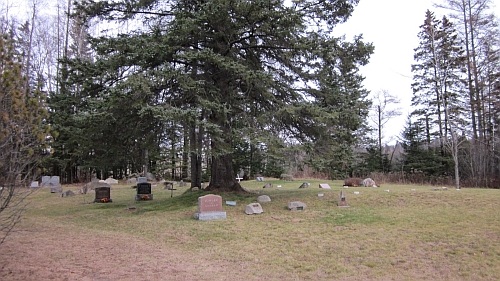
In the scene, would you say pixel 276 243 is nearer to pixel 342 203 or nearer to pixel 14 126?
pixel 342 203

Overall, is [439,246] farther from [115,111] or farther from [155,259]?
[115,111]

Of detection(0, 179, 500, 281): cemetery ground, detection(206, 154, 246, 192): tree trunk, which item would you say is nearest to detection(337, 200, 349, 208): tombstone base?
detection(0, 179, 500, 281): cemetery ground

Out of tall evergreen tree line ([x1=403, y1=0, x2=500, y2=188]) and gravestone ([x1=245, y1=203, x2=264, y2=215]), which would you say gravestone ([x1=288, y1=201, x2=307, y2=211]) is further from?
tall evergreen tree line ([x1=403, y1=0, x2=500, y2=188])

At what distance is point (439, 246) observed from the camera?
6.02 m

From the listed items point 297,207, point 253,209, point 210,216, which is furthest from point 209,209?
point 297,207

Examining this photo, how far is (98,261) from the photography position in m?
5.47

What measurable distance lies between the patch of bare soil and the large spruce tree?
3.27 metres

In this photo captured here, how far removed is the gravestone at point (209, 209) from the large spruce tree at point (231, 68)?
50.7 inches

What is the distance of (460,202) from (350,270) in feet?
21.3

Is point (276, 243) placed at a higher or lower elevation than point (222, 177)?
lower

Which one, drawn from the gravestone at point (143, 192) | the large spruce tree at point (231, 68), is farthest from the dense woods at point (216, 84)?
the gravestone at point (143, 192)

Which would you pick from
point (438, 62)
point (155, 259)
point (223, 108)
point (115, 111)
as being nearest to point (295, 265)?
point (155, 259)

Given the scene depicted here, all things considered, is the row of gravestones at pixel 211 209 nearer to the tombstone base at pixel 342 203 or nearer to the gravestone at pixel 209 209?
the gravestone at pixel 209 209

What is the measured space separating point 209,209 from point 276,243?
9.47 feet
